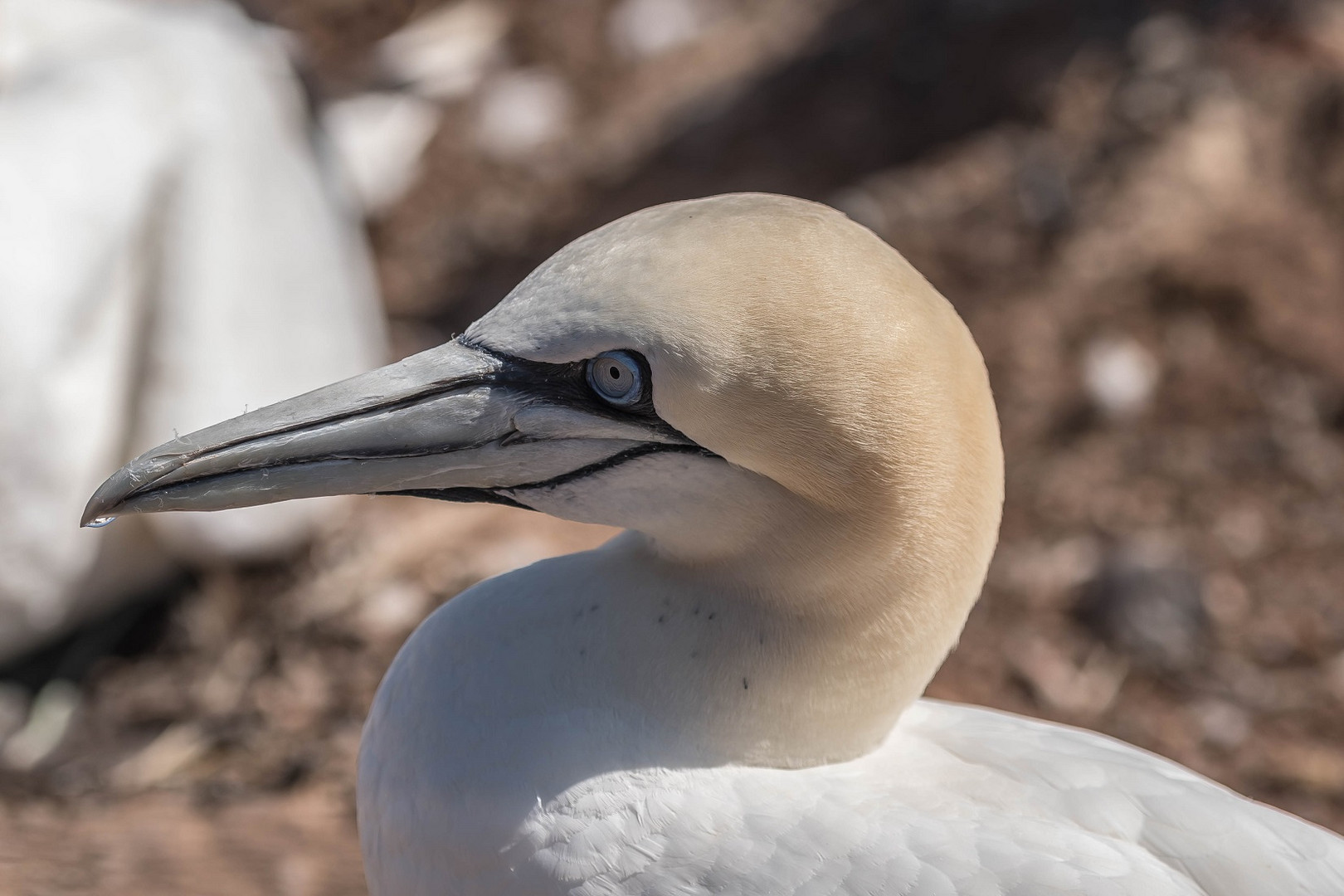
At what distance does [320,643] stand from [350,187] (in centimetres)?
323

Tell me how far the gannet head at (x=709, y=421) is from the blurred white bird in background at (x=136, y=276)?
244 centimetres

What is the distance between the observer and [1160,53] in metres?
5.90

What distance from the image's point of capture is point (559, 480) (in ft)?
6.03

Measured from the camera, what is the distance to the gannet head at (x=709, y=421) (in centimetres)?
164

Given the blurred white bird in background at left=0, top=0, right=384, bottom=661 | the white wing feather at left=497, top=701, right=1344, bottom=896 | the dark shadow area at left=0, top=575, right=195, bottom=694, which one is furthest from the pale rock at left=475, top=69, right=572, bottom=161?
the white wing feather at left=497, top=701, right=1344, bottom=896

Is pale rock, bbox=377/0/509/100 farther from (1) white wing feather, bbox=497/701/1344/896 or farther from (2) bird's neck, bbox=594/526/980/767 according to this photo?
(1) white wing feather, bbox=497/701/1344/896

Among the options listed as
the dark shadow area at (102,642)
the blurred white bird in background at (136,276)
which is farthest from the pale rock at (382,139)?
the dark shadow area at (102,642)

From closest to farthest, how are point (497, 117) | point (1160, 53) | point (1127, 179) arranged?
point (1127, 179) → point (1160, 53) → point (497, 117)

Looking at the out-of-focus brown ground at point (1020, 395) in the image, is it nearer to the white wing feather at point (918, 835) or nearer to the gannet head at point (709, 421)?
the white wing feather at point (918, 835)

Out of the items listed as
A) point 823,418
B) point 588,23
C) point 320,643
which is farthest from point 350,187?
point 823,418

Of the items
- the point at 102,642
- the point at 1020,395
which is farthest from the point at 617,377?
the point at 1020,395

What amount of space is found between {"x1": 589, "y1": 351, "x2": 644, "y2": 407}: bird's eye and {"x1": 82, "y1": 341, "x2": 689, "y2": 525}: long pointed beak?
3 cm

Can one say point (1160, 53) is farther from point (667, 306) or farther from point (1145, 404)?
point (667, 306)

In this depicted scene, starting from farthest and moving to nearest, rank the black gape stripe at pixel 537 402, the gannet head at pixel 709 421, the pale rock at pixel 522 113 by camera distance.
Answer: the pale rock at pixel 522 113, the black gape stripe at pixel 537 402, the gannet head at pixel 709 421
